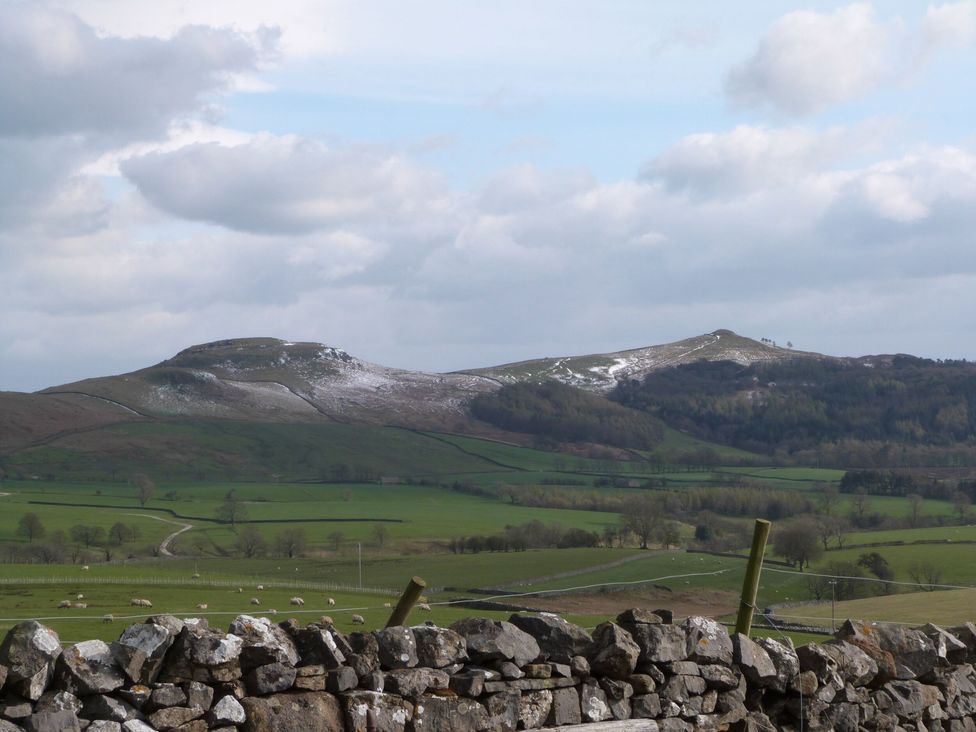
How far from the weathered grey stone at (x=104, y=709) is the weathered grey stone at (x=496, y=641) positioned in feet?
8.08

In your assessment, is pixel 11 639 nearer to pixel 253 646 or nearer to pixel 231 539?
pixel 253 646

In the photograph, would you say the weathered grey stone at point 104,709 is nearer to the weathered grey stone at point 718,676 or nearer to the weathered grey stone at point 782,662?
the weathered grey stone at point 718,676

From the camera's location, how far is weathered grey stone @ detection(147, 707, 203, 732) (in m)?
6.82

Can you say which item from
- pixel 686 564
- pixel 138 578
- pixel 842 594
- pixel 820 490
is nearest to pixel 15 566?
pixel 138 578

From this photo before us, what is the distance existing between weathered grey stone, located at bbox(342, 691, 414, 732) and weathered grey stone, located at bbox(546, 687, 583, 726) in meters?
1.17

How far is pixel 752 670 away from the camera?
9.53 metres

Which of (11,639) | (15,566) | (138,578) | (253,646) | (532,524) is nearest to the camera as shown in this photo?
(11,639)

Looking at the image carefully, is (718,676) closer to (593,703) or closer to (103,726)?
(593,703)

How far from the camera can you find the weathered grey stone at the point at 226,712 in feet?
23.2

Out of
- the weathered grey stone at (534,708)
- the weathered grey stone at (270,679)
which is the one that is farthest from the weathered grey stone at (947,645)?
the weathered grey stone at (270,679)

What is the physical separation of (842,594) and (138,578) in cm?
2731

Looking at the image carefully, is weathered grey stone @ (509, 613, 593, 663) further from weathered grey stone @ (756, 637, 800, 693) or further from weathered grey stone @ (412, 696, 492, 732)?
weathered grey stone @ (756, 637, 800, 693)

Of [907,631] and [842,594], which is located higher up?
[907,631]

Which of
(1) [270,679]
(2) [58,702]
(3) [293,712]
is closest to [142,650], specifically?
(2) [58,702]
